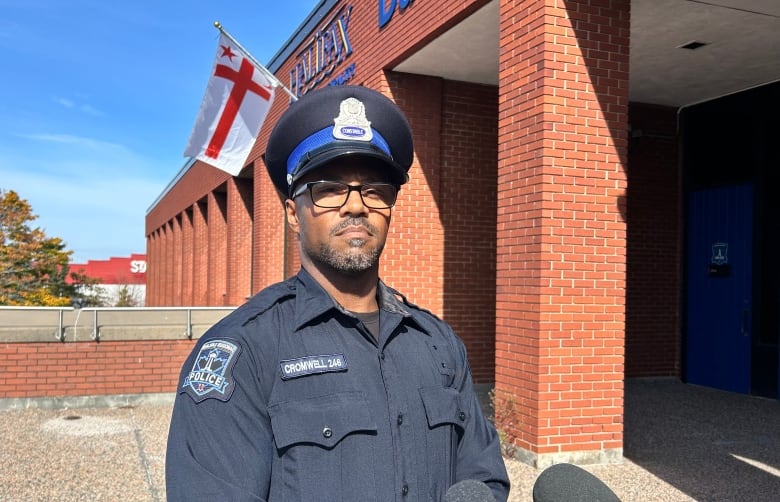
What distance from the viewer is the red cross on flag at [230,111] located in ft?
32.4

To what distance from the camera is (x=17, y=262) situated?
25.3 metres

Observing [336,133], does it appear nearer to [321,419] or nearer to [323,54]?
[321,419]

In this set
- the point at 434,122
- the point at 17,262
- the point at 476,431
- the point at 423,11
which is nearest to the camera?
the point at 476,431

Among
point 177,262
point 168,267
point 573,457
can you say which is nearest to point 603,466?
point 573,457

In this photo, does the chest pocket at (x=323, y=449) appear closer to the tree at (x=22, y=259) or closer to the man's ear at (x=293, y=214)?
the man's ear at (x=293, y=214)

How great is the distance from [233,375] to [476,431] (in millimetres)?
742

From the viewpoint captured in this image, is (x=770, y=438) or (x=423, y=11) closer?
(x=770, y=438)

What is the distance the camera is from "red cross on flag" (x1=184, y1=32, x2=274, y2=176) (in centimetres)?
989

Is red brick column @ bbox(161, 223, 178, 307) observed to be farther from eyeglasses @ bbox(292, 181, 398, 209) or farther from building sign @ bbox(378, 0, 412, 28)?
eyeglasses @ bbox(292, 181, 398, 209)

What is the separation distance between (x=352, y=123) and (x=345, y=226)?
27cm

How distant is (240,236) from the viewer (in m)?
18.6

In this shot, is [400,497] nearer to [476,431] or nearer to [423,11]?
[476,431]

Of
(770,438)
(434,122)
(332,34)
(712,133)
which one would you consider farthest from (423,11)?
(770,438)

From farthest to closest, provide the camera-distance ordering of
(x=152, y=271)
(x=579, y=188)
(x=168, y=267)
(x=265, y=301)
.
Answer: (x=152, y=271) < (x=168, y=267) < (x=579, y=188) < (x=265, y=301)
